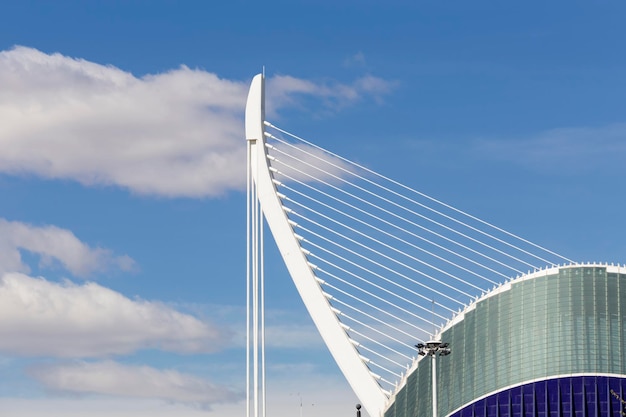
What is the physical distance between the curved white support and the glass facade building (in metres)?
6.04

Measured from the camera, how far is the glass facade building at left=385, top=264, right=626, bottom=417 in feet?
362

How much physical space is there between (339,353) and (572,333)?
63.3ft

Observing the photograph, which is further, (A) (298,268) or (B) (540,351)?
(A) (298,268)

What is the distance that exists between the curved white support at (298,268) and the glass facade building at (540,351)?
6.04 meters

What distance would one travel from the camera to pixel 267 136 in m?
116

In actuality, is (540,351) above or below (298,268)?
below

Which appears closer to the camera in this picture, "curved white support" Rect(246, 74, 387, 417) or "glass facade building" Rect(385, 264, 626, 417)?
"glass facade building" Rect(385, 264, 626, 417)

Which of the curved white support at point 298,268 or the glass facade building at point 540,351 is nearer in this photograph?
the glass facade building at point 540,351

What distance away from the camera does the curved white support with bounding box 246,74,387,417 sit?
113 metres

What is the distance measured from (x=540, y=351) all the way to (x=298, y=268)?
21200 millimetres

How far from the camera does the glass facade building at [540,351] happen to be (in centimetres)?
11031

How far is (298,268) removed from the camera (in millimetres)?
113875

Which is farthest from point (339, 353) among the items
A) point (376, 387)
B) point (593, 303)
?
point (593, 303)

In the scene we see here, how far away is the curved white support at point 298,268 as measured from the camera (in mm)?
113438
